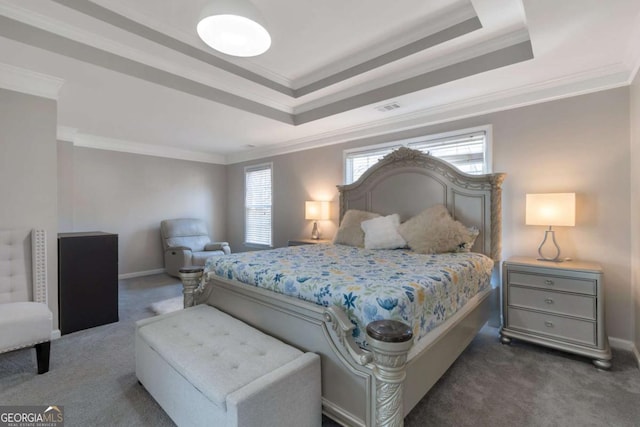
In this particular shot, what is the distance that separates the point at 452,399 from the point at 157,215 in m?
5.68

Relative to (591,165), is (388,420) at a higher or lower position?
lower

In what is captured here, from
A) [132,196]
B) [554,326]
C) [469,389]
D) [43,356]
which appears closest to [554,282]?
[554,326]

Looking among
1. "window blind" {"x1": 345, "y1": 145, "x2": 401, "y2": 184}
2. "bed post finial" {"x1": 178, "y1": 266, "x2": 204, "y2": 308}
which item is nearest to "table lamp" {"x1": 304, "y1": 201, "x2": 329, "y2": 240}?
"window blind" {"x1": 345, "y1": 145, "x2": 401, "y2": 184}

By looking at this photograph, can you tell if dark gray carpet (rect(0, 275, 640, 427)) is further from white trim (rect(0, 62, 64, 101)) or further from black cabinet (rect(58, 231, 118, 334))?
white trim (rect(0, 62, 64, 101))

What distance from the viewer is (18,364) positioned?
7.50ft

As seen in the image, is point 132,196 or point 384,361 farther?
point 132,196

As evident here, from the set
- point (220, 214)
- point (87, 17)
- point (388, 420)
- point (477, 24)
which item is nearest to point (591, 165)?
point (477, 24)

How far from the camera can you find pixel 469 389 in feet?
6.52

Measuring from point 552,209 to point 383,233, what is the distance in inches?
62.2

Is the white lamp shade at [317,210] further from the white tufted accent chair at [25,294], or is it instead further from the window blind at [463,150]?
the white tufted accent chair at [25,294]

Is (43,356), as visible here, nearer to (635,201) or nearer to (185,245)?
(185,245)

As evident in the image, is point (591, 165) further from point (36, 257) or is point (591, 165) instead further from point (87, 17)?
point (36, 257)

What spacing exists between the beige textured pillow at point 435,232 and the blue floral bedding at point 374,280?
0.47ft

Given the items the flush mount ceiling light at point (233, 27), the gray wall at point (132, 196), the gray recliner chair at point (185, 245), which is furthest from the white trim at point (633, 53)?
the gray wall at point (132, 196)
